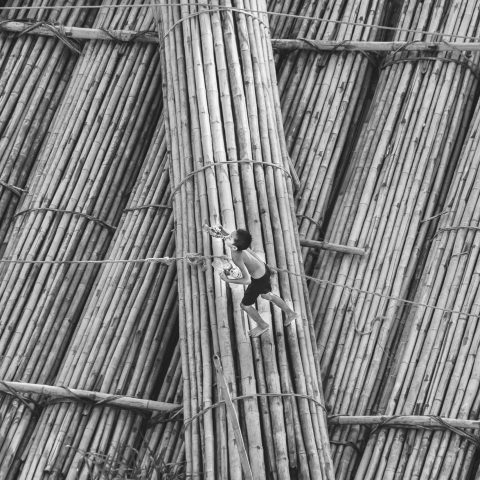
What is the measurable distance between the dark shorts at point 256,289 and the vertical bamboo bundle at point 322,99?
1.35m

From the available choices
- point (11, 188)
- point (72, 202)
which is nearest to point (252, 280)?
point (72, 202)

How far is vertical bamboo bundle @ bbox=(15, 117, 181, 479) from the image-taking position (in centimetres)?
1079

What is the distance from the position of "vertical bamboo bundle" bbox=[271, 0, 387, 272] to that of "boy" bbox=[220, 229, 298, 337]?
1338mm

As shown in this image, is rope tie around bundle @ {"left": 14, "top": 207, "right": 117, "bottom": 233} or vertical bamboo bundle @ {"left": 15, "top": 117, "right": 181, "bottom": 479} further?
rope tie around bundle @ {"left": 14, "top": 207, "right": 117, "bottom": 233}

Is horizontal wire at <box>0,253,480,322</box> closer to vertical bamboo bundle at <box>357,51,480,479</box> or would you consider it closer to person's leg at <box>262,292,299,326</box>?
vertical bamboo bundle at <box>357,51,480,479</box>

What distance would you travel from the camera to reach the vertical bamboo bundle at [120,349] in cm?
1079

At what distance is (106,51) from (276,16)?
1463 millimetres

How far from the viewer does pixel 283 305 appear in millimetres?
10250

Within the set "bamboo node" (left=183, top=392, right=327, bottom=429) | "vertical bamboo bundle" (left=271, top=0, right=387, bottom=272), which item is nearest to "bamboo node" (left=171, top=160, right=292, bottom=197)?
"vertical bamboo bundle" (left=271, top=0, right=387, bottom=272)

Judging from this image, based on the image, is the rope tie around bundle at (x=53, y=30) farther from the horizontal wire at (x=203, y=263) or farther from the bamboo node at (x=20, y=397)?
the bamboo node at (x=20, y=397)

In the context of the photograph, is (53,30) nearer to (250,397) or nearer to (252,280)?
(252,280)

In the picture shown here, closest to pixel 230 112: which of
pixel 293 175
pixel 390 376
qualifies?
pixel 293 175

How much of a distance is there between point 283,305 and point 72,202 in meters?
2.46

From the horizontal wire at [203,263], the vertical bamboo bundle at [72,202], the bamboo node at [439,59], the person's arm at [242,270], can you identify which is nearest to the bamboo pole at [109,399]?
the vertical bamboo bundle at [72,202]
